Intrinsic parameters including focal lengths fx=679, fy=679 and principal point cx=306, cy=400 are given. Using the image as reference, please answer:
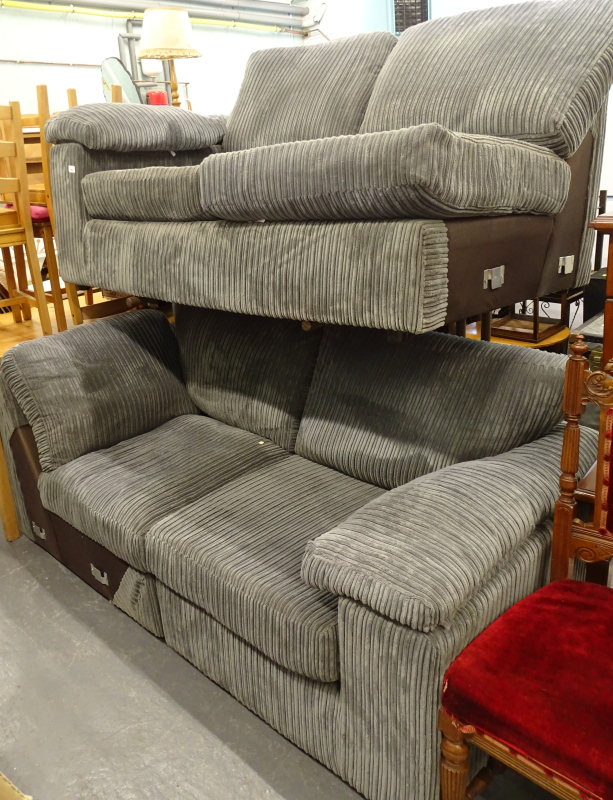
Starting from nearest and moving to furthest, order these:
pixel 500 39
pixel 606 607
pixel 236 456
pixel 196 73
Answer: pixel 606 607, pixel 500 39, pixel 236 456, pixel 196 73

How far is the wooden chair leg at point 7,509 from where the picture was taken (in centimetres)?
190

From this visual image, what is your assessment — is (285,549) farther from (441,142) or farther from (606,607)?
(441,142)

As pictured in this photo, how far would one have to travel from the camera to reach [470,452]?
51.5 inches

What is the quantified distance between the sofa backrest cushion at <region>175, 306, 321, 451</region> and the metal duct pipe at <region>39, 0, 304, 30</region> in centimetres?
384

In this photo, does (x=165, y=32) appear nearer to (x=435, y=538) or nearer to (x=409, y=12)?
(x=409, y=12)

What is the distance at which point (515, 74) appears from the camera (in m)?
1.38

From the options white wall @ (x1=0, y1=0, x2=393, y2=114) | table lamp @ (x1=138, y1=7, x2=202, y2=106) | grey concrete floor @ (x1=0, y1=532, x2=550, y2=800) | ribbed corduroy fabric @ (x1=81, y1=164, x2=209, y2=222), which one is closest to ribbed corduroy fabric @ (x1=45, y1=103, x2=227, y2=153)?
ribbed corduroy fabric @ (x1=81, y1=164, x2=209, y2=222)

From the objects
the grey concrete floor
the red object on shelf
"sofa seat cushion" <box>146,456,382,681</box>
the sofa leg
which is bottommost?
the grey concrete floor

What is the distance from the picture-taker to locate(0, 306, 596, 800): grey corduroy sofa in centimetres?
96

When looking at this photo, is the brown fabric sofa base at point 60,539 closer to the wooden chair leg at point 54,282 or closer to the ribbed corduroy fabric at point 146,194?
the ribbed corduroy fabric at point 146,194

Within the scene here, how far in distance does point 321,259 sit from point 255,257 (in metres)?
0.16

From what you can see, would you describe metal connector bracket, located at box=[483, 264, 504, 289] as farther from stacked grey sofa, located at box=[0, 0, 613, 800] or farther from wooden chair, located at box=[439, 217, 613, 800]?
wooden chair, located at box=[439, 217, 613, 800]

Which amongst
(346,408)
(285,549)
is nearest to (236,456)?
(346,408)

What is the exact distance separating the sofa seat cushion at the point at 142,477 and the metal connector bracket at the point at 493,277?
672mm
